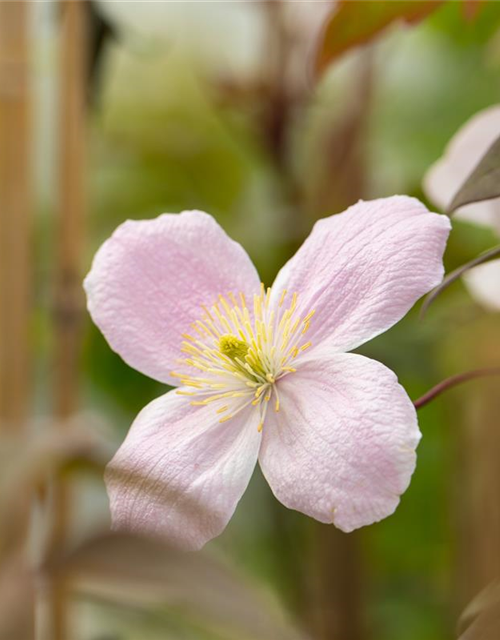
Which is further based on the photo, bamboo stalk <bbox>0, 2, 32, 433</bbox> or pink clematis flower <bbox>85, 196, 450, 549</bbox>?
bamboo stalk <bbox>0, 2, 32, 433</bbox>

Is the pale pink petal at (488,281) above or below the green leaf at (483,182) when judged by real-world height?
below

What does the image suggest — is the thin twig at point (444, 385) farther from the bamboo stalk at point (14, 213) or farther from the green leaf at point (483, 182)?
the bamboo stalk at point (14, 213)

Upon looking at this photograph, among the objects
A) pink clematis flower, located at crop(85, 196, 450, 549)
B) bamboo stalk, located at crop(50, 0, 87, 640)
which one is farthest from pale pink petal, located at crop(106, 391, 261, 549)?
bamboo stalk, located at crop(50, 0, 87, 640)

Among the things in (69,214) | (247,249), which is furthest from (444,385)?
(247,249)

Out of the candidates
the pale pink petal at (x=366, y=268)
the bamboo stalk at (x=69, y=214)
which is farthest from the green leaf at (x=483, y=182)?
the bamboo stalk at (x=69, y=214)

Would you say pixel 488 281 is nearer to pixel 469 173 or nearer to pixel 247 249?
pixel 469 173

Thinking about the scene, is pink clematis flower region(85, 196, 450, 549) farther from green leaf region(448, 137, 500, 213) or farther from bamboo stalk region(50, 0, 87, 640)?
bamboo stalk region(50, 0, 87, 640)

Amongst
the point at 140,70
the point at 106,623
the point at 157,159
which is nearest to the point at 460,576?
the point at 106,623
